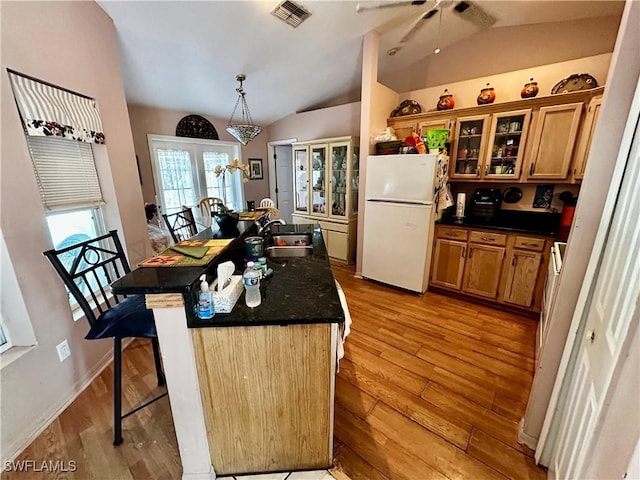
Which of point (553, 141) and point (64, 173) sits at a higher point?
point (553, 141)

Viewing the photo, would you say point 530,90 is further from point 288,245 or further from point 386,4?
point 288,245

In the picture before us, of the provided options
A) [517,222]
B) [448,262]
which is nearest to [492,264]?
[448,262]

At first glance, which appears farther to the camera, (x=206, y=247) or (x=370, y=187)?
(x=370, y=187)

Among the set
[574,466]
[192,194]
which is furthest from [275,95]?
[574,466]

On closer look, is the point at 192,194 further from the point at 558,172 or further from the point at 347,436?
the point at 558,172

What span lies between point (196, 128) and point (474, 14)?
12.4ft

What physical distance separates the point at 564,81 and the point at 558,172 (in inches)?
35.5

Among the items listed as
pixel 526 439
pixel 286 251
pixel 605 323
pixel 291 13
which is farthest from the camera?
pixel 291 13

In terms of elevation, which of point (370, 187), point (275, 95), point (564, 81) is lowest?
point (370, 187)

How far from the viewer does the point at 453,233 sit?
111 inches

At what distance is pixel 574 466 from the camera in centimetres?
90

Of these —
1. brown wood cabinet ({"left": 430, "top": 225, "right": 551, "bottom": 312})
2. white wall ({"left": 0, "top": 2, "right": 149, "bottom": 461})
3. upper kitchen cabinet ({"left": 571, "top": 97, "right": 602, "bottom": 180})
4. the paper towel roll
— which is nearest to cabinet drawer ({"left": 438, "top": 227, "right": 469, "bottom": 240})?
brown wood cabinet ({"left": 430, "top": 225, "right": 551, "bottom": 312})

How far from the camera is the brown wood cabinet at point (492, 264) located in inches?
96.7

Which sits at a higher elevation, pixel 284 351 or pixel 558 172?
pixel 558 172
